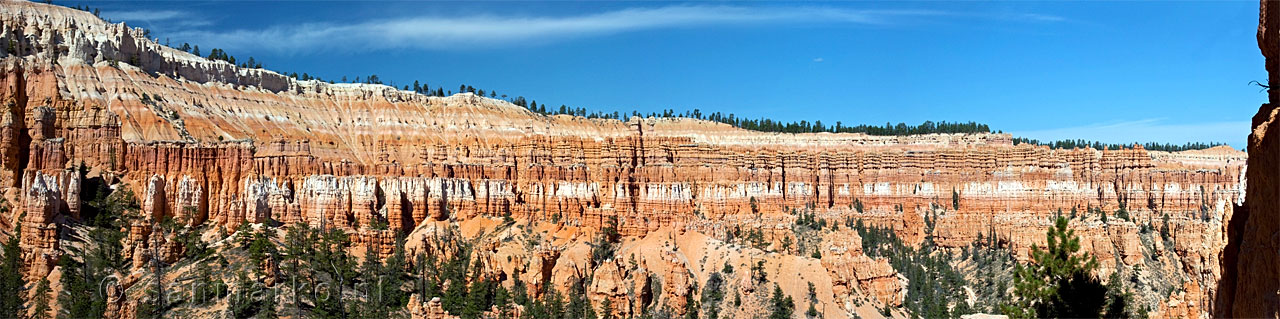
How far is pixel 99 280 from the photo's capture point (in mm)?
76438

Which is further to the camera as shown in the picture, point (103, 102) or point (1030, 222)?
point (1030, 222)

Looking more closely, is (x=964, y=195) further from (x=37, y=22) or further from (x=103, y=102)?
(x=37, y=22)

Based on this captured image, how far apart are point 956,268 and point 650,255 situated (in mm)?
34933

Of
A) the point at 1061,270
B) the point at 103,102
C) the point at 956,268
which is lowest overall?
the point at 956,268

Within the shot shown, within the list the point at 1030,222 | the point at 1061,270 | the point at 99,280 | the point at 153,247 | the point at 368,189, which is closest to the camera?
the point at 1061,270

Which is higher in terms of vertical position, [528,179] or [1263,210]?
[1263,210]

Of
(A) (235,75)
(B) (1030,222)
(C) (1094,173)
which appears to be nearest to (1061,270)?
(B) (1030,222)

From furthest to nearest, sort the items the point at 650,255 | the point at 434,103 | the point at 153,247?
the point at 434,103 → the point at 650,255 → the point at 153,247

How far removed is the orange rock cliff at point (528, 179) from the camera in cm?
9031

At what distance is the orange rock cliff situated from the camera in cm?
9031

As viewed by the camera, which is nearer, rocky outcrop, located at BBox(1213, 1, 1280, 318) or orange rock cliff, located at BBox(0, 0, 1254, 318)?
rocky outcrop, located at BBox(1213, 1, 1280, 318)

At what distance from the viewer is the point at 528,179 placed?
118 metres

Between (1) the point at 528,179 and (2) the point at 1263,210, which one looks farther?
(1) the point at 528,179

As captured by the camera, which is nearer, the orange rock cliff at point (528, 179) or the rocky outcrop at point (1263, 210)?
the rocky outcrop at point (1263, 210)
